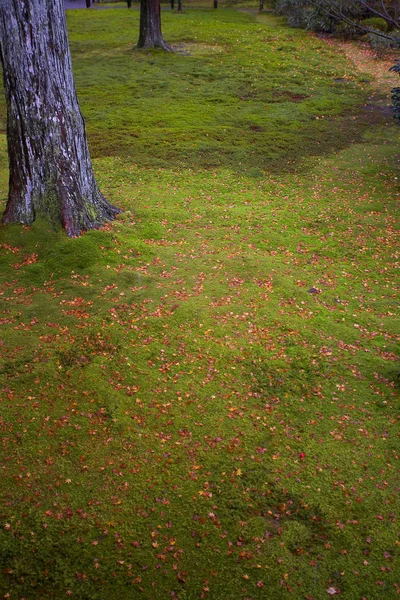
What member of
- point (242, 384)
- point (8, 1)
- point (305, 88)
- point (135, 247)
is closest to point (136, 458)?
point (242, 384)

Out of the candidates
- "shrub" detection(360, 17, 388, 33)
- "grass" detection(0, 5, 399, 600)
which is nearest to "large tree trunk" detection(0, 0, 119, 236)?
"grass" detection(0, 5, 399, 600)

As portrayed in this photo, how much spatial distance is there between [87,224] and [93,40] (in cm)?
1783

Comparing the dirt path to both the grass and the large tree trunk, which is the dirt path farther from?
the large tree trunk

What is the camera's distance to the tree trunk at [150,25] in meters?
17.5

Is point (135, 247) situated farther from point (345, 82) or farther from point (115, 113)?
point (345, 82)

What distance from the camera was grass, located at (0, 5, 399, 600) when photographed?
11.1 ft

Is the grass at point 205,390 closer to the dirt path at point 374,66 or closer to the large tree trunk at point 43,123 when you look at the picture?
the large tree trunk at point 43,123

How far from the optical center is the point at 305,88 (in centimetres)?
1515

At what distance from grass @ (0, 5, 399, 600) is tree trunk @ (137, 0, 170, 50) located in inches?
408

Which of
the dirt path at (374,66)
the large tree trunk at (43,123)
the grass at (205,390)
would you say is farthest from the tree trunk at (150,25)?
the large tree trunk at (43,123)

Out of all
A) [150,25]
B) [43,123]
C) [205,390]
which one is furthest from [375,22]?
[205,390]

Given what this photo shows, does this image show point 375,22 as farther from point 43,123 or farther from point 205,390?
point 205,390

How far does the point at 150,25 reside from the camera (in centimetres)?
1838

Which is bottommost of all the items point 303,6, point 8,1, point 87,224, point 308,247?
point 308,247
